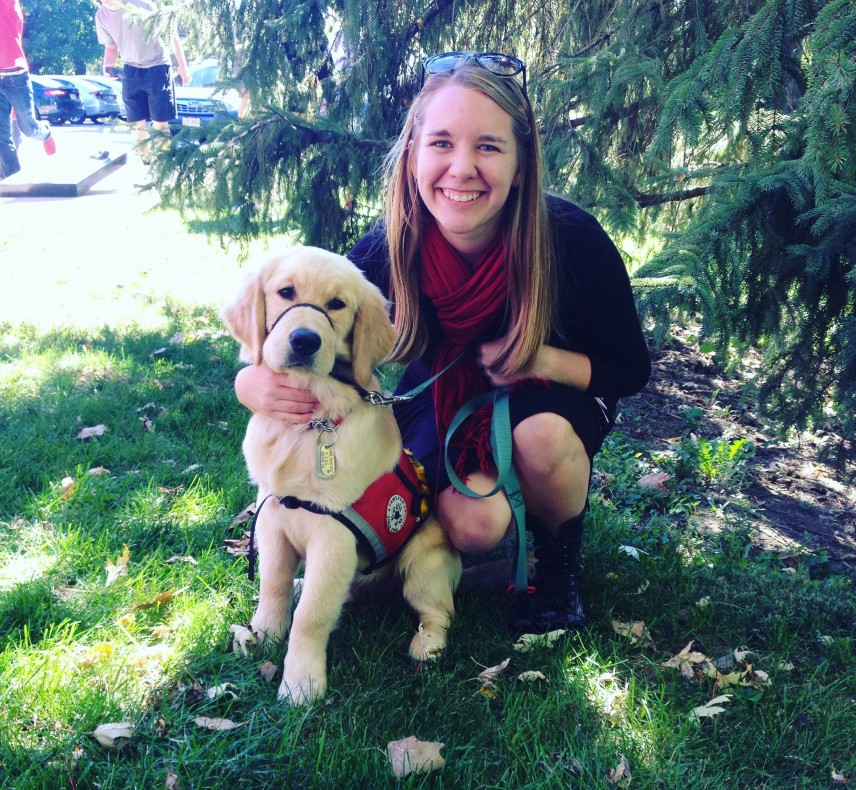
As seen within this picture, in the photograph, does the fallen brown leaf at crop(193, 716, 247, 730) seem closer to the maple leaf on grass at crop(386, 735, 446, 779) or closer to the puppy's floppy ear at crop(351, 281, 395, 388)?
the maple leaf on grass at crop(386, 735, 446, 779)

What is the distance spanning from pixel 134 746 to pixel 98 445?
6.21 ft

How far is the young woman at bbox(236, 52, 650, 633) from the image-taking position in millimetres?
2268

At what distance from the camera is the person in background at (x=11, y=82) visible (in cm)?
849

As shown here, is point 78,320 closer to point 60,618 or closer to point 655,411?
point 60,618

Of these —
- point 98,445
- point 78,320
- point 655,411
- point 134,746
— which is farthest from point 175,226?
point 134,746

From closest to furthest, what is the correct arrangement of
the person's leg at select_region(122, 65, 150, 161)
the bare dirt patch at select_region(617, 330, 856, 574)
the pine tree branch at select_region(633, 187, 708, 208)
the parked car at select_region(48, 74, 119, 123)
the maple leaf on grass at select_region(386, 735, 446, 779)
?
the maple leaf on grass at select_region(386, 735, 446, 779) < the bare dirt patch at select_region(617, 330, 856, 574) < the pine tree branch at select_region(633, 187, 708, 208) < the person's leg at select_region(122, 65, 150, 161) < the parked car at select_region(48, 74, 119, 123)

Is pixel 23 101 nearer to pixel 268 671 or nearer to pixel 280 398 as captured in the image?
pixel 280 398

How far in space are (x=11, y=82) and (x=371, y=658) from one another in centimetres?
936

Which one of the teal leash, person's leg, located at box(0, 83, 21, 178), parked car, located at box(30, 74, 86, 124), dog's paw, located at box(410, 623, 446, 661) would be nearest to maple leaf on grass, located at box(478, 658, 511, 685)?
dog's paw, located at box(410, 623, 446, 661)

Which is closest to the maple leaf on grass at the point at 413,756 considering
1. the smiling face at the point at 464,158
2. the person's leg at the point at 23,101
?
the smiling face at the point at 464,158

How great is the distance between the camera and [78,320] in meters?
5.12

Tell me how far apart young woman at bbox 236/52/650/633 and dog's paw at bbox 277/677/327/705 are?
630 millimetres

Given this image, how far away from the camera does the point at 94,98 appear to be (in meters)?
22.5

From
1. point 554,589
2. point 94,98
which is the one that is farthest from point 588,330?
point 94,98
